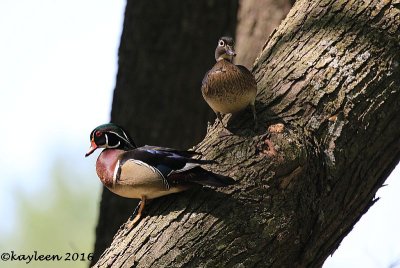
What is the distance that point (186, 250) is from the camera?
115 inches

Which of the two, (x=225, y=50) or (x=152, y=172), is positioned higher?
(x=225, y=50)

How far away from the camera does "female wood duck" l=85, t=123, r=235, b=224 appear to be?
9.81ft

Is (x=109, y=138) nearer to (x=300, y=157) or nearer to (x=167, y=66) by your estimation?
(x=300, y=157)

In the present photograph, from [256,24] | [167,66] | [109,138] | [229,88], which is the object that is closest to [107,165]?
[109,138]

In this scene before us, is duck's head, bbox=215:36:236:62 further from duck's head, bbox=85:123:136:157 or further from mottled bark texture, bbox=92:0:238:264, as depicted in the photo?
mottled bark texture, bbox=92:0:238:264

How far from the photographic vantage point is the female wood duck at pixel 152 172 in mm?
2990

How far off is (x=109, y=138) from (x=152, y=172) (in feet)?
1.02

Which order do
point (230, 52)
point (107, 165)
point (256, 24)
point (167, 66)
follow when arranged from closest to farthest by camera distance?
1. point (107, 165)
2. point (230, 52)
3. point (256, 24)
4. point (167, 66)

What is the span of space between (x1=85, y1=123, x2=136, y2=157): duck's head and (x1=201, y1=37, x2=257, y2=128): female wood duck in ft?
1.28

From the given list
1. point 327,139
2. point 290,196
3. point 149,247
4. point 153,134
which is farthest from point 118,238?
point 153,134

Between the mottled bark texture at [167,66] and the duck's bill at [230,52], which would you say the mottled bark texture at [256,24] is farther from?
the duck's bill at [230,52]

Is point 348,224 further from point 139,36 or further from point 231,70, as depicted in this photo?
point 139,36

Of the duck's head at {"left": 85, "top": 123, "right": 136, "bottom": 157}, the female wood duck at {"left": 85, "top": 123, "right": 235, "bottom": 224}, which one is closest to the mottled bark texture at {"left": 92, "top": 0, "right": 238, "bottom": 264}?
the duck's head at {"left": 85, "top": 123, "right": 136, "bottom": 157}

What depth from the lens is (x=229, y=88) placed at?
11.0 ft
